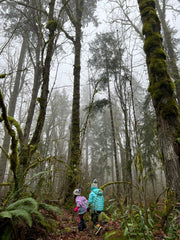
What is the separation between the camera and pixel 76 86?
7695 millimetres

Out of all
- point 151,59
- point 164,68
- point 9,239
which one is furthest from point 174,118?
point 9,239

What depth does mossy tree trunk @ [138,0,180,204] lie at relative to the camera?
97.5 inches

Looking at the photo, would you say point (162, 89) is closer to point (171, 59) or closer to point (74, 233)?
point (74, 233)

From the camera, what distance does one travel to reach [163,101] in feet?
9.43

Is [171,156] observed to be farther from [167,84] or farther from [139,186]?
[167,84]

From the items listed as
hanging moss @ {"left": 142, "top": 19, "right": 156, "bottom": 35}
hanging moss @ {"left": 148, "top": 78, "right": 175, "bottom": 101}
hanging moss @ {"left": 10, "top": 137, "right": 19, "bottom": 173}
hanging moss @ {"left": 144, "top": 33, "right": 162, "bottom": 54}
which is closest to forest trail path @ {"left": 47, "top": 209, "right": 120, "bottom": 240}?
hanging moss @ {"left": 10, "top": 137, "right": 19, "bottom": 173}

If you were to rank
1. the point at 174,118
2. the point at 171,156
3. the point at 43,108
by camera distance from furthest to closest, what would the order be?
the point at 43,108 < the point at 174,118 < the point at 171,156

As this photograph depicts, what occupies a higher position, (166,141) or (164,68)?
(164,68)

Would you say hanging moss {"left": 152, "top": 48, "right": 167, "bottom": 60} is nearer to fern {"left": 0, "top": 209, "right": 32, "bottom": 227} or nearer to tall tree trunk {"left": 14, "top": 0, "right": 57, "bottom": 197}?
tall tree trunk {"left": 14, "top": 0, "right": 57, "bottom": 197}

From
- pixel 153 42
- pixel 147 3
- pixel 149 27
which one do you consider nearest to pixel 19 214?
pixel 153 42

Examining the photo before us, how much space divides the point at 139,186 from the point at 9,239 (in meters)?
1.73

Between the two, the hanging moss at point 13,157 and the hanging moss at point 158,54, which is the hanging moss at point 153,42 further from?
the hanging moss at point 13,157

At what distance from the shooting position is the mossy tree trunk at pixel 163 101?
2.48 metres

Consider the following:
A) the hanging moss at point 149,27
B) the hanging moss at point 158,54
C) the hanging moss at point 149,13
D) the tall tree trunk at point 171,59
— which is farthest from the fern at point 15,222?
the tall tree trunk at point 171,59
